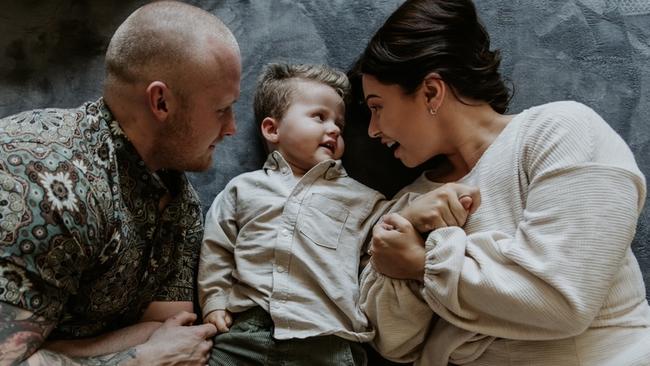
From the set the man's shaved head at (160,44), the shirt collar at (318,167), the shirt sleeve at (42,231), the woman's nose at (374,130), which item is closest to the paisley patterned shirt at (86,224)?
the shirt sleeve at (42,231)

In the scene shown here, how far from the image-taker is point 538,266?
1237 mm

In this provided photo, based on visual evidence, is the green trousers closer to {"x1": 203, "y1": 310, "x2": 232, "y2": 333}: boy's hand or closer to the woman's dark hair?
{"x1": 203, "y1": 310, "x2": 232, "y2": 333}: boy's hand

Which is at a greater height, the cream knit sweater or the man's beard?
the man's beard

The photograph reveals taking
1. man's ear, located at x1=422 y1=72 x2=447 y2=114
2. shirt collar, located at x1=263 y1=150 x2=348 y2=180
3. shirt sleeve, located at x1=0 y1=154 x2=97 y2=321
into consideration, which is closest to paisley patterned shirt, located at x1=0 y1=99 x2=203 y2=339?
shirt sleeve, located at x1=0 y1=154 x2=97 y2=321

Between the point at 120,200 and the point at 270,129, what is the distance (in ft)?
1.60

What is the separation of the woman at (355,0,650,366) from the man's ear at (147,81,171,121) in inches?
18.5

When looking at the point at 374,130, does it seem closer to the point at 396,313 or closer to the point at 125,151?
the point at 396,313

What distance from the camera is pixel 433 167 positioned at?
1.69 meters

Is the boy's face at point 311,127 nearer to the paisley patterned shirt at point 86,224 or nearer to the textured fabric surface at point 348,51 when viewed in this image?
the textured fabric surface at point 348,51

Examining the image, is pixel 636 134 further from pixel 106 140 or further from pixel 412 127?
pixel 106 140

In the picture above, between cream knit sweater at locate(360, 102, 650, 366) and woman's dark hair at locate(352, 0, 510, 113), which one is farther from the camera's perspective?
woman's dark hair at locate(352, 0, 510, 113)

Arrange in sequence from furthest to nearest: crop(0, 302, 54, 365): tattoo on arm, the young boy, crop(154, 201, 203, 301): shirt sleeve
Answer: crop(154, 201, 203, 301): shirt sleeve < the young boy < crop(0, 302, 54, 365): tattoo on arm

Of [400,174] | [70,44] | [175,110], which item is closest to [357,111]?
[400,174]

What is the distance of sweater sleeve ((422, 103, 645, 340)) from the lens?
4.01 ft
